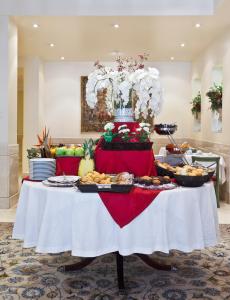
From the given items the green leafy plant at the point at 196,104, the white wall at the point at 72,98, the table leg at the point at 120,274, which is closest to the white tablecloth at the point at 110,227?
the table leg at the point at 120,274

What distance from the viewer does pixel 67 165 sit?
3.29 metres

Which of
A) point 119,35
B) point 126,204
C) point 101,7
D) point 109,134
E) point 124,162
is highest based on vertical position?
point 101,7

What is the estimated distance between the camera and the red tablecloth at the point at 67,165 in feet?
10.7

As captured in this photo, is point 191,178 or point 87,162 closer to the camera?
point 191,178

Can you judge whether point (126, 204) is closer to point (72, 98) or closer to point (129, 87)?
point (129, 87)

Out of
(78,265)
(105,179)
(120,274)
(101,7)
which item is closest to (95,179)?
(105,179)

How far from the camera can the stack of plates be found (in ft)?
10.2

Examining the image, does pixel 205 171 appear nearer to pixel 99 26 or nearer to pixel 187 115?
pixel 99 26

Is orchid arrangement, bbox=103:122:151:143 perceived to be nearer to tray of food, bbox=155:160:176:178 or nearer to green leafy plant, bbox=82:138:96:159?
green leafy plant, bbox=82:138:96:159

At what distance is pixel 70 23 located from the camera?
6336 mm

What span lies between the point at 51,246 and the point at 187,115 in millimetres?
7903

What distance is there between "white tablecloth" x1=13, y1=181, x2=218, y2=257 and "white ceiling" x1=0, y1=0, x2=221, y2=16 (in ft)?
13.4

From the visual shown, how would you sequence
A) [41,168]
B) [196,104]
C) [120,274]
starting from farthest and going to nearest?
[196,104]
[41,168]
[120,274]

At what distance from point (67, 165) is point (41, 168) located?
0.86ft
